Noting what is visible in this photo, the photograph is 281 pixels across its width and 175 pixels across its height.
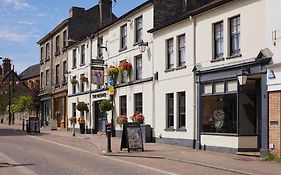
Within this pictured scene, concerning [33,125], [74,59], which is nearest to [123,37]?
[74,59]

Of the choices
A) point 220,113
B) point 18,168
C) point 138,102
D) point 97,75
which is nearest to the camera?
point 18,168

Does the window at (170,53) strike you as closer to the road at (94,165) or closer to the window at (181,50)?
the window at (181,50)

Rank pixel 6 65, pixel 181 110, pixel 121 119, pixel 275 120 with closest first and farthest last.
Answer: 1. pixel 275 120
2. pixel 181 110
3. pixel 121 119
4. pixel 6 65

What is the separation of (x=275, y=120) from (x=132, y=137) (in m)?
6.66

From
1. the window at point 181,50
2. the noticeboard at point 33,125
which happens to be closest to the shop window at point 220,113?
the window at point 181,50

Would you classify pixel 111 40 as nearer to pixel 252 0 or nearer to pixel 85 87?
pixel 85 87

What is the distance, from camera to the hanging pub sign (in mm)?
32812

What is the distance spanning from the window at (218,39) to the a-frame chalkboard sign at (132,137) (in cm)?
490

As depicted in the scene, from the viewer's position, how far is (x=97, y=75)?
108ft

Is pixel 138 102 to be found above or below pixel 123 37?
below

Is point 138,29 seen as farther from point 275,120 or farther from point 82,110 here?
point 275,120

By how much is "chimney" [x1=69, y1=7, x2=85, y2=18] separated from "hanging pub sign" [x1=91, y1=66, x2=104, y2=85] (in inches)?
514

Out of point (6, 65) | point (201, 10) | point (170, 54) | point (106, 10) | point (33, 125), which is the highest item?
point (106, 10)

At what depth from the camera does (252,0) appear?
1864cm
